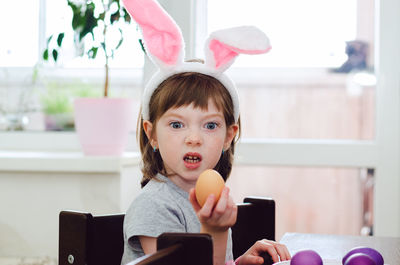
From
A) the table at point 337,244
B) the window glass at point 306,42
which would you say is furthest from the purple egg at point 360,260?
the window glass at point 306,42

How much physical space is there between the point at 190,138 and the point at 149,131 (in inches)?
6.2

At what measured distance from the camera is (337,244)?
1130 millimetres

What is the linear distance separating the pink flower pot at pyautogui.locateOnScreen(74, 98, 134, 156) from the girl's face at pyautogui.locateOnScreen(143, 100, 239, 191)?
817mm

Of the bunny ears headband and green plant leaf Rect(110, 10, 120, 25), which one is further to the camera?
green plant leaf Rect(110, 10, 120, 25)

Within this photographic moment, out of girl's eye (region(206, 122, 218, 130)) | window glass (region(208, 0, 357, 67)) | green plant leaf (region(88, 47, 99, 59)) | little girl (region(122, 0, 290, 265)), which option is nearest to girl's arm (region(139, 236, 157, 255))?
little girl (region(122, 0, 290, 265))

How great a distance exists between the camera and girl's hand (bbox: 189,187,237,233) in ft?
2.44

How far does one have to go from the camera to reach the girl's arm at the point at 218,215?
0.75m

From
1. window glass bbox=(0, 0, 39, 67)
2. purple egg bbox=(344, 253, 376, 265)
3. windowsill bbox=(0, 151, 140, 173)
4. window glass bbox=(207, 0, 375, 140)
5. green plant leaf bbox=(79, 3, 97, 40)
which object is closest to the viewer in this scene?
purple egg bbox=(344, 253, 376, 265)

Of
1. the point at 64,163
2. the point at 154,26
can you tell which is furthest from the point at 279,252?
the point at 64,163

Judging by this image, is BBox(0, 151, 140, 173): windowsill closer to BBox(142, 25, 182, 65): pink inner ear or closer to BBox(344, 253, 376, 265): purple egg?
BBox(142, 25, 182, 65): pink inner ear

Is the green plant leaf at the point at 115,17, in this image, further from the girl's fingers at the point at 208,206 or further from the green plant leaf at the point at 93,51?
the girl's fingers at the point at 208,206

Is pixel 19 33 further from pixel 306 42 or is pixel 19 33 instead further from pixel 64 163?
pixel 306 42

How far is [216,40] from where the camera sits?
3.07 ft

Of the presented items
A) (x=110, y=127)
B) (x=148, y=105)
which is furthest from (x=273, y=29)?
(x=148, y=105)
